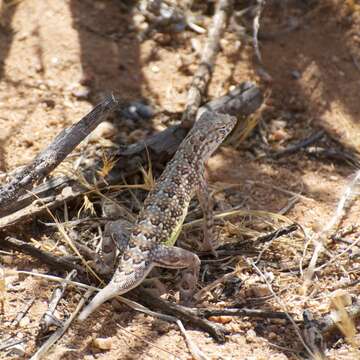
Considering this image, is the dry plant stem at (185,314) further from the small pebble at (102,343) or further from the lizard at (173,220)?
the small pebble at (102,343)

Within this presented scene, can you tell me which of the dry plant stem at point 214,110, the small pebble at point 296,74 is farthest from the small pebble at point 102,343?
the small pebble at point 296,74

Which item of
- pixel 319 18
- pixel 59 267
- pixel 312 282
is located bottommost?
pixel 59 267

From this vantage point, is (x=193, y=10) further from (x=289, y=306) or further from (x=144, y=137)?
(x=289, y=306)

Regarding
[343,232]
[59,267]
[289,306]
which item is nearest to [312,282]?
[289,306]

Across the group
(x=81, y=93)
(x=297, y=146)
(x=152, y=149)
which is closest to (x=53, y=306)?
(x=152, y=149)

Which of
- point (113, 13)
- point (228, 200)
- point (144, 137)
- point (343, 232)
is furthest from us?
point (113, 13)

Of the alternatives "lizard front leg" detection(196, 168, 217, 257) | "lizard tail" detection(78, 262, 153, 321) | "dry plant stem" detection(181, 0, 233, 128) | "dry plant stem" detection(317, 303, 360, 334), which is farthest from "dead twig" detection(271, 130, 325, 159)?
"lizard tail" detection(78, 262, 153, 321)
